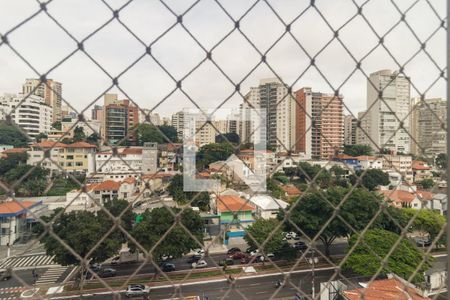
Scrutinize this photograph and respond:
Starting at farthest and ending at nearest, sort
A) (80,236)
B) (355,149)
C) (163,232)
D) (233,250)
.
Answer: (233,250) < (163,232) < (80,236) < (355,149)

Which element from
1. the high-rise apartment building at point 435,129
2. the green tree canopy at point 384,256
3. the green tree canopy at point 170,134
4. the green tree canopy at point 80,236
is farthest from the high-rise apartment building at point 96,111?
the green tree canopy at point 384,256

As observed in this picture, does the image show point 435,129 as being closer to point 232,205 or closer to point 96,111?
point 96,111

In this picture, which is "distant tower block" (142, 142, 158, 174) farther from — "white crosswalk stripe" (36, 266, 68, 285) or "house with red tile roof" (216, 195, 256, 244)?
"white crosswalk stripe" (36, 266, 68, 285)

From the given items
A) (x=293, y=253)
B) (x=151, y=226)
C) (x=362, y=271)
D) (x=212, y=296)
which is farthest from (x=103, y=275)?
(x=362, y=271)

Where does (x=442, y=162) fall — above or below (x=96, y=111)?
below

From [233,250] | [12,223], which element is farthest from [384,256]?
[12,223]

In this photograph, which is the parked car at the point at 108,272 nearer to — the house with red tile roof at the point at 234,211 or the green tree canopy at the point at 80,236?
the green tree canopy at the point at 80,236

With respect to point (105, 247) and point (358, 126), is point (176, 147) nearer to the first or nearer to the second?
point (358, 126)

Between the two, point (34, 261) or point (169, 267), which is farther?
point (34, 261)
